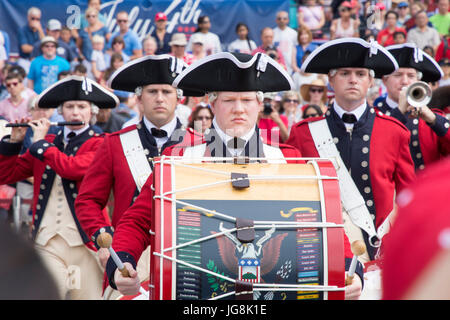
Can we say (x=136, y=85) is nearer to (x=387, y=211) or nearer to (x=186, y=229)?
(x=387, y=211)

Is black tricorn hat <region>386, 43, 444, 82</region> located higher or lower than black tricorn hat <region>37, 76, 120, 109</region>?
higher

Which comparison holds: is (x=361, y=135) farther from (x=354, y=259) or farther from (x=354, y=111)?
(x=354, y=259)

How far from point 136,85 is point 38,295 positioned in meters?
4.20

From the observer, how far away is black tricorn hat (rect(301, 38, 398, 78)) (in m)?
5.31

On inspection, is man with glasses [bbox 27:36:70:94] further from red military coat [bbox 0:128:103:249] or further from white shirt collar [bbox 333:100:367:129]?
white shirt collar [bbox 333:100:367:129]

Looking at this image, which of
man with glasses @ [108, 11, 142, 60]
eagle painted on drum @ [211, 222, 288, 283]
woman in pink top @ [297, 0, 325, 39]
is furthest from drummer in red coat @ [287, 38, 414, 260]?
woman in pink top @ [297, 0, 325, 39]

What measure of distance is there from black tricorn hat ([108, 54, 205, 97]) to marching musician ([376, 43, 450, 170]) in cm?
166

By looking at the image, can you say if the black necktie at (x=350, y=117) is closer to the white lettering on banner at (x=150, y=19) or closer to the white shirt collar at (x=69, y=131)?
→ the white shirt collar at (x=69, y=131)

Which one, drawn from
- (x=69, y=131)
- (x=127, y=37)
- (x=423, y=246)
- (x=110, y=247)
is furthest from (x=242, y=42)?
(x=423, y=246)

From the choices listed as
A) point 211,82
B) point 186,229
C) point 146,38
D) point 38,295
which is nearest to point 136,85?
point 211,82

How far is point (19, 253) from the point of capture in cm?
117

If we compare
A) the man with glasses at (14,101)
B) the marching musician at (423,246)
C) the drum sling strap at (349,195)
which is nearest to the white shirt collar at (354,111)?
the drum sling strap at (349,195)

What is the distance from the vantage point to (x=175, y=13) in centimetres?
1258

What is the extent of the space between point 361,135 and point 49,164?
2.32m
